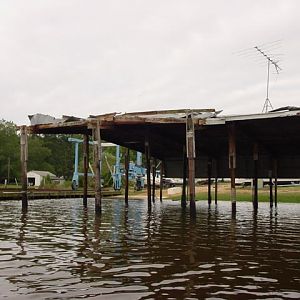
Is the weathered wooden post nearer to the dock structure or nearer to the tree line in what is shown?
the dock structure

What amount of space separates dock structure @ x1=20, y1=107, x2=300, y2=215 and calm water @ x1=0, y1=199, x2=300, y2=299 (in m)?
8.14

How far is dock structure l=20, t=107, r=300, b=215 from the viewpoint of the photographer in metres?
24.8

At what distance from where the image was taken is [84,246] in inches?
511

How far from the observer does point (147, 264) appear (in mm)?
10312

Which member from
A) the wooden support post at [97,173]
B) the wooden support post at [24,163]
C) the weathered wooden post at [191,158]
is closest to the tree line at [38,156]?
the wooden support post at [24,163]

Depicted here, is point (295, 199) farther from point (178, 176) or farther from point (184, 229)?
point (184, 229)

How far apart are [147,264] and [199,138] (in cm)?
2322

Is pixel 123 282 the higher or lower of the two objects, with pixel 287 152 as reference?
lower

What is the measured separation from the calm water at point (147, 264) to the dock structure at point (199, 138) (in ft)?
26.7

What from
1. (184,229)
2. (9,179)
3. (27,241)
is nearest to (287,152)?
(184,229)

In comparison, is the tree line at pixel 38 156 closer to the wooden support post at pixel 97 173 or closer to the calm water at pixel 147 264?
the wooden support post at pixel 97 173

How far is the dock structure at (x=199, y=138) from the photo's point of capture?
2483cm

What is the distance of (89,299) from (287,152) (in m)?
33.1

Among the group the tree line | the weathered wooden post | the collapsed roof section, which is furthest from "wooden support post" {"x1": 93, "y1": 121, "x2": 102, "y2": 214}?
the tree line
